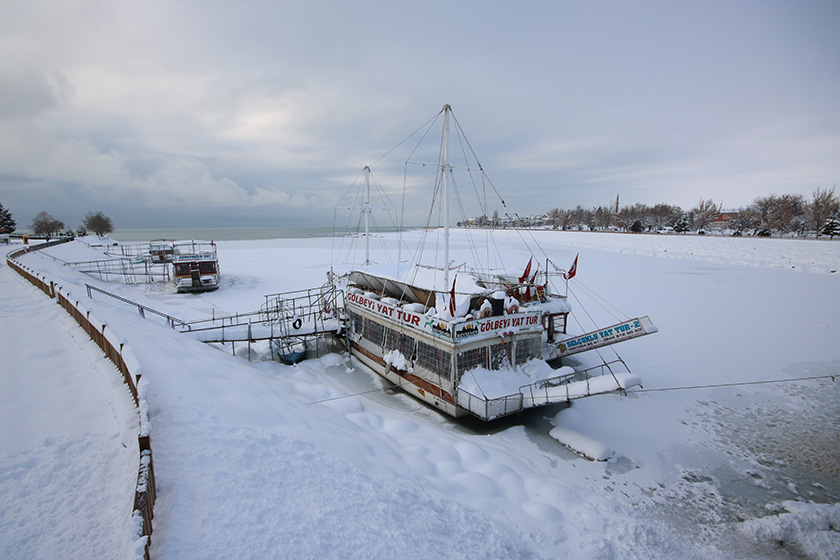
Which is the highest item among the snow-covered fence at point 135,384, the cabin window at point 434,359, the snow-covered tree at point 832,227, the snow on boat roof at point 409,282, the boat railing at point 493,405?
the snow-covered tree at point 832,227

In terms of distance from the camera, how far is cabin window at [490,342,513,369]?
13547 mm

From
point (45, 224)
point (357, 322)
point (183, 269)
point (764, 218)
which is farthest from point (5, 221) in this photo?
point (764, 218)

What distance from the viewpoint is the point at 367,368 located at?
57.7 feet

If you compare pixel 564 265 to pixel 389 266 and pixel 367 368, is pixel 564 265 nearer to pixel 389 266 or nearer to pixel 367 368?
pixel 389 266

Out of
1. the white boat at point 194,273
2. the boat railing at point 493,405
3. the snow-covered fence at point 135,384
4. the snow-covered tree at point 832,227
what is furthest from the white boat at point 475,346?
the snow-covered tree at point 832,227

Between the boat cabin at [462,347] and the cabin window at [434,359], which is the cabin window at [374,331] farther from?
the cabin window at [434,359]

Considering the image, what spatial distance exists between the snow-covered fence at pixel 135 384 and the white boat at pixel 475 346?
8381mm

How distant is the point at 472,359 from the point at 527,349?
2.56m

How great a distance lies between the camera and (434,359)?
1366 cm

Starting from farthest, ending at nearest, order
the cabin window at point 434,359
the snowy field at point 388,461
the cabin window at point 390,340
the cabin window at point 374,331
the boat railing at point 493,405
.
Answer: the cabin window at point 374,331 < the cabin window at point 390,340 < the cabin window at point 434,359 < the boat railing at point 493,405 < the snowy field at point 388,461

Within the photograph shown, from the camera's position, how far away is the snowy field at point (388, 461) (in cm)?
566

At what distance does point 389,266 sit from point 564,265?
115 feet

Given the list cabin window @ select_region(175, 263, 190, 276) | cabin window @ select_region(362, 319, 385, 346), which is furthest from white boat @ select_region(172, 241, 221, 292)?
cabin window @ select_region(362, 319, 385, 346)

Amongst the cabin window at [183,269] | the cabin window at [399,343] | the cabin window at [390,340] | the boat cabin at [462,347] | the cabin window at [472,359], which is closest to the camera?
the boat cabin at [462,347]
